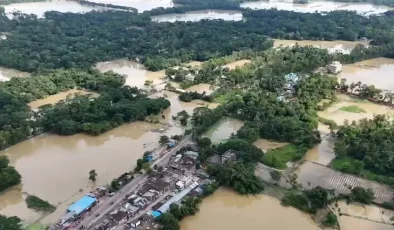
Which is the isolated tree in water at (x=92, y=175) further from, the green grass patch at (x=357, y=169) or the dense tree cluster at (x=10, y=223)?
the green grass patch at (x=357, y=169)

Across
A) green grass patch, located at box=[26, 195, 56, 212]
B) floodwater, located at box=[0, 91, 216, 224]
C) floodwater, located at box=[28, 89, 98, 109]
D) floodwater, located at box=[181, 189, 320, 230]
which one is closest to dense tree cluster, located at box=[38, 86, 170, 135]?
floodwater, located at box=[0, 91, 216, 224]

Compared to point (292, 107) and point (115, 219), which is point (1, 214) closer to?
point (115, 219)

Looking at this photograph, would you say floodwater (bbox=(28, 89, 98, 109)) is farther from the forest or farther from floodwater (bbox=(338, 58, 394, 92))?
floodwater (bbox=(338, 58, 394, 92))

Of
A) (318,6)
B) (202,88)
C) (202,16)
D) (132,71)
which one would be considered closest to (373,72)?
(202,88)

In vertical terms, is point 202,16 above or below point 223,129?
above

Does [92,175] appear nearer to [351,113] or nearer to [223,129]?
[223,129]
